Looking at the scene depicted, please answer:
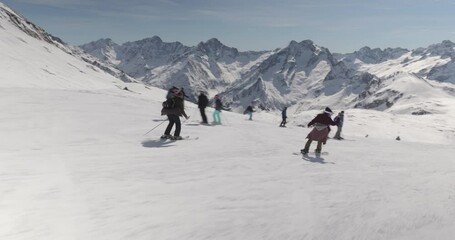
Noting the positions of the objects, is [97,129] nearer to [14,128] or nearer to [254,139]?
[14,128]

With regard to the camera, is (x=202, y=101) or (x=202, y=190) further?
(x=202, y=101)

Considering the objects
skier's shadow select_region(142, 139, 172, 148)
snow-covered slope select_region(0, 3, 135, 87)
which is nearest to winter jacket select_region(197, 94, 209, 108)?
skier's shadow select_region(142, 139, 172, 148)

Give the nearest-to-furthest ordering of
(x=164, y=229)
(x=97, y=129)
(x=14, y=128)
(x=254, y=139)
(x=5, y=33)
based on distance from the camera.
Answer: (x=164, y=229) → (x=14, y=128) → (x=97, y=129) → (x=254, y=139) → (x=5, y=33)

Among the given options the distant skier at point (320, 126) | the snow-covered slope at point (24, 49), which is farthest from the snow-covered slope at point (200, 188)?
the snow-covered slope at point (24, 49)

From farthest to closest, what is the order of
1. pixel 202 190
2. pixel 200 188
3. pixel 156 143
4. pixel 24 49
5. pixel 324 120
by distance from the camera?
pixel 24 49 < pixel 156 143 < pixel 324 120 < pixel 200 188 < pixel 202 190

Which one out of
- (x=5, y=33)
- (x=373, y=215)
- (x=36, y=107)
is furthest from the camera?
(x=5, y=33)

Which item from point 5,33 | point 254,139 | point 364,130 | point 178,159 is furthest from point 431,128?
point 5,33

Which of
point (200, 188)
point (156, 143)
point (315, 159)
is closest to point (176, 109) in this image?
point (156, 143)

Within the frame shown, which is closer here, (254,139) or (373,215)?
(373,215)

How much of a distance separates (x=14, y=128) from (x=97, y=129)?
3300 millimetres

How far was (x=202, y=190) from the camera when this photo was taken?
9.43m

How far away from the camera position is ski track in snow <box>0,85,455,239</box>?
7.19 meters

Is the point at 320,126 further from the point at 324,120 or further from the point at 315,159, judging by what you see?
the point at 315,159

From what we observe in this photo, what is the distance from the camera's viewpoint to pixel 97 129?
18.1 m
